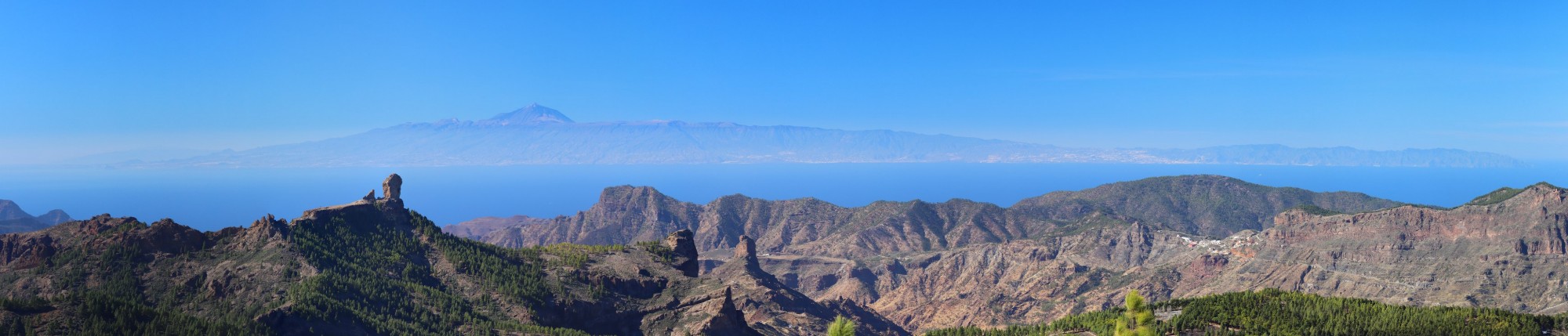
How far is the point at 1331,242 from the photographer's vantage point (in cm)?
18025

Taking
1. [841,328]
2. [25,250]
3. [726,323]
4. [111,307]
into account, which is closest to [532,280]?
[726,323]

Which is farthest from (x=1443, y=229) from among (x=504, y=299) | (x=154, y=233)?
(x=154, y=233)

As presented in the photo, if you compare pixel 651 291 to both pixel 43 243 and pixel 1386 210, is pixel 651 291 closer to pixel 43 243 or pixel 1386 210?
pixel 43 243

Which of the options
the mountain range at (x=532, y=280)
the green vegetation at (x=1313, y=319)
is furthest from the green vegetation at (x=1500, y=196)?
the green vegetation at (x=1313, y=319)

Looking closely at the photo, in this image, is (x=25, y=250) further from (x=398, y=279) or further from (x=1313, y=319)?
(x=1313, y=319)

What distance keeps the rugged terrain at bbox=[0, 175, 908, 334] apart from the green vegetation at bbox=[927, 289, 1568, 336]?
45.2 metres

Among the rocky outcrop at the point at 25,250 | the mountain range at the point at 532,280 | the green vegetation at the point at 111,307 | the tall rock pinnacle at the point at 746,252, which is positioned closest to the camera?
the green vegetation at the point at 111,307

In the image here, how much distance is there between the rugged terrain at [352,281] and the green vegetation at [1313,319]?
45.2 metres

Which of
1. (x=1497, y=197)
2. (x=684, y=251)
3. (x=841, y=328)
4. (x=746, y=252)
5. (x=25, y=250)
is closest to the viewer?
(x=841, y=328)

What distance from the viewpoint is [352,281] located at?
108 m

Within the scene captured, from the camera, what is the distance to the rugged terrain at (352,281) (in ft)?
319

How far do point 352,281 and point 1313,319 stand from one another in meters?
90.9

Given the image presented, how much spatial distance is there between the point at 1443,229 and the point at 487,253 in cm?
14870

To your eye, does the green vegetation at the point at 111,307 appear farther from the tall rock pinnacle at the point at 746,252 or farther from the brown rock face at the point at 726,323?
the tall rock pinnacle at the point at 746,252
